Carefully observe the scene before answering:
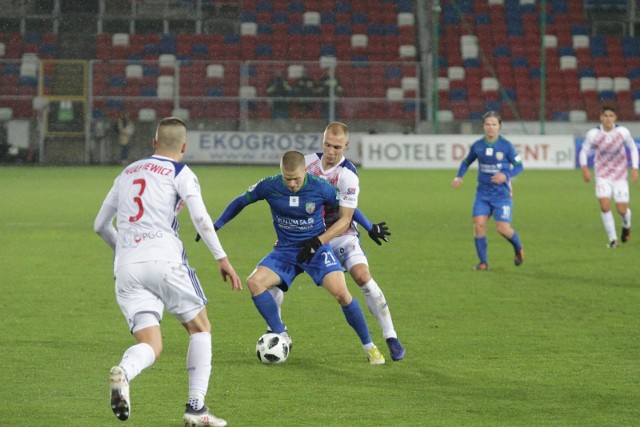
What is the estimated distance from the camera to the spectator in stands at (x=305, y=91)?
35.9 meters

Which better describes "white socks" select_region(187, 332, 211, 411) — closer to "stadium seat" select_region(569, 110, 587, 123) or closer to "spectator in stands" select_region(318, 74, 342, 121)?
"spectator in stands" select_region(318, 74, 342, 121)

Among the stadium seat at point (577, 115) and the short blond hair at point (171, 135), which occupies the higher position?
the short blond hair at point (171, 135)

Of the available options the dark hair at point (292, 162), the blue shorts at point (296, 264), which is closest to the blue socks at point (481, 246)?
the blue shorts at point (296, 264)

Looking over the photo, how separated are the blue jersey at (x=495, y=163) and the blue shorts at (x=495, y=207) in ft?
0.19

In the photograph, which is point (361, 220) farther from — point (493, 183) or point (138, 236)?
point (493, 183)

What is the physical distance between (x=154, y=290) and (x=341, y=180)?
2575 millimetres

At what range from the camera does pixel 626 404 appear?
283 inches

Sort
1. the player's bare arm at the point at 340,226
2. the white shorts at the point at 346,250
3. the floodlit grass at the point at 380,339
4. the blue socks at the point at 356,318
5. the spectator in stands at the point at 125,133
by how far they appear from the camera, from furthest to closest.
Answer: the spectator in stands at the point at 125,133
the white shorts at the point at 346,250
the blue socks at the point at 356,318
the player's bare arm at the point at 340,226
the floodlit grass at the point at 380,339

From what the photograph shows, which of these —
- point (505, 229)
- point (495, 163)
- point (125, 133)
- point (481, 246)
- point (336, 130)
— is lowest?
point (125, 133)

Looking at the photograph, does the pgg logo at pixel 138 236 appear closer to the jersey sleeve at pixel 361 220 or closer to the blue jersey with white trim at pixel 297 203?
the blue jersey with white trim at pixel 297 203

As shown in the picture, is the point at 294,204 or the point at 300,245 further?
the point at 300,245

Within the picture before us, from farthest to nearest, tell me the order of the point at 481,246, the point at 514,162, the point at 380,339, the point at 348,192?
the point at 514,162 → the point at 481,246 → the point at 380,339 → the point at 348,192

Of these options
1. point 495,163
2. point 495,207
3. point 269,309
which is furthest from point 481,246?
point 269,309

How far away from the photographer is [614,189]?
17.1 m
